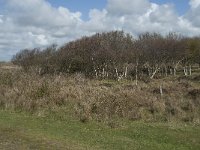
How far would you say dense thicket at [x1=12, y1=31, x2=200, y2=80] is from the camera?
261 ft

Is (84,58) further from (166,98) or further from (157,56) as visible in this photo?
(166,98)

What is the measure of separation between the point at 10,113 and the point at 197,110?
11041 mm

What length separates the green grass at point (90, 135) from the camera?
49.9 ft

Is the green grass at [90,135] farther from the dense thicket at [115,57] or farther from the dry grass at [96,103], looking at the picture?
the dense thicket at [115,57]

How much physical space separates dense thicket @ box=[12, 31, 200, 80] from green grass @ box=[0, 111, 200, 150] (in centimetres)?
5463

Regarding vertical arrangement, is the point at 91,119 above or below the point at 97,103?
below

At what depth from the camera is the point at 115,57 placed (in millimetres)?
78875

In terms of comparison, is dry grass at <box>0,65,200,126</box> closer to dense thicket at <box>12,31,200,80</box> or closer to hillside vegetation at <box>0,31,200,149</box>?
hillside vegetation at <box>0,31,200,149</box>

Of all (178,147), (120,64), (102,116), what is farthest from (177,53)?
(178,147)

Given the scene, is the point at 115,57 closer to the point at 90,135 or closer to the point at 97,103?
the point at 97,103

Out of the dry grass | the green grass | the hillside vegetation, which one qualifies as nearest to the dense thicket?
the hillside vegetation

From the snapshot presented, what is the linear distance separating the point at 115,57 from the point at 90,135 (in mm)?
61610

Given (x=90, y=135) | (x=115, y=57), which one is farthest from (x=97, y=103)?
(x=115, y=57)

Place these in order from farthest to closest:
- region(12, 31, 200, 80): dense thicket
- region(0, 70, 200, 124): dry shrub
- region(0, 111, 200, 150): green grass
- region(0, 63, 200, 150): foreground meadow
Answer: region(12, 31, 200, 80): dense thicket → region(0, 70, 200, 124): dry shrub → region(0, 63, 200, 150): foreground meadow → region(0, 111, 200, 150): green grass
